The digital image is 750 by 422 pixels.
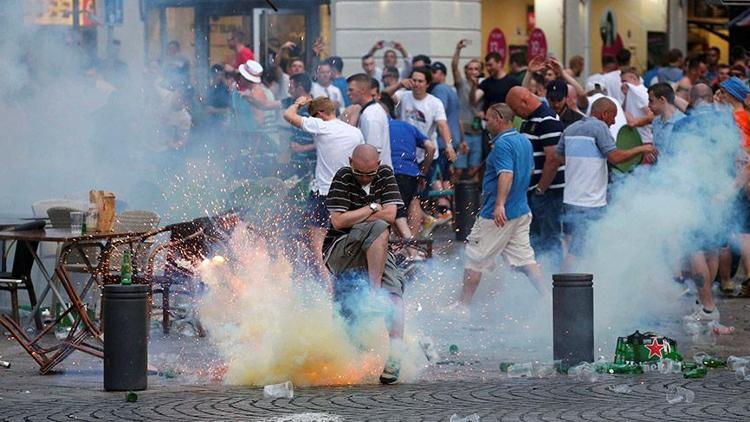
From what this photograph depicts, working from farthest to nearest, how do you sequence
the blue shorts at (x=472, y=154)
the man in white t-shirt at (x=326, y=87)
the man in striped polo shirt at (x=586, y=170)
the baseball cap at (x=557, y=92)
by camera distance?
1. the blue shorts at (x=472, y=154)
2. the man in white t-shirt at (x=326, y=87)
3. the baseball cap at (x=557, y=92)
4. the man in striped polo shirt at (x=586, y=170)

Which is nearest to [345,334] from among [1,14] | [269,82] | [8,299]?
[8,299]

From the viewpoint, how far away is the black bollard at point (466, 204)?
1858 centimetres

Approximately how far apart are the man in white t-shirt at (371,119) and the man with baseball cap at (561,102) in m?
1.45

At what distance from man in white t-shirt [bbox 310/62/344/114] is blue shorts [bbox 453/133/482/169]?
74.0 inches

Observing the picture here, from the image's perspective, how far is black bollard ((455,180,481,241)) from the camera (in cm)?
1858

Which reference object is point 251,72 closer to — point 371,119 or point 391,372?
point 371,119

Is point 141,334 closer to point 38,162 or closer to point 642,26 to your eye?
point 38,162

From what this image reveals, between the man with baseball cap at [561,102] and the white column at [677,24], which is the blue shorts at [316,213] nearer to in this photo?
the man with baseball cap at [561,102]

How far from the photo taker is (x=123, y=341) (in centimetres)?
984

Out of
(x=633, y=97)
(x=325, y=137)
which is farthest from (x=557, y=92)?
(x=633, y=97)

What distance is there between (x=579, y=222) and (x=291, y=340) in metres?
3.82

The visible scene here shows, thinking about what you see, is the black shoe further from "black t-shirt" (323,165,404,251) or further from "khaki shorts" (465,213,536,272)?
"khaki shorts" (465,213,536,272)

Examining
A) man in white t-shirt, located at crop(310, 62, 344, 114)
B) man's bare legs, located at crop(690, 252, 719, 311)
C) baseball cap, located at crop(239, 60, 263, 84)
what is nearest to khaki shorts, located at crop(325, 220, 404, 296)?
man's bare legs, located at crop(690, 252, 719, 311)

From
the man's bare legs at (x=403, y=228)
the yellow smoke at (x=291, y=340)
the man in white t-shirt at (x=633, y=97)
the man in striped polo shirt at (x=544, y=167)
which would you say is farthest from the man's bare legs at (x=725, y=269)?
the yellow smoke at (x=291, y=340)
